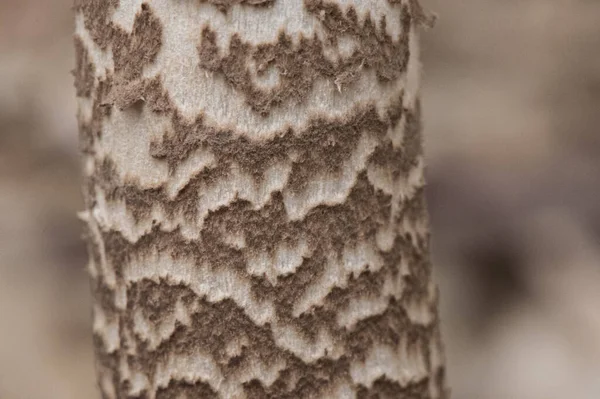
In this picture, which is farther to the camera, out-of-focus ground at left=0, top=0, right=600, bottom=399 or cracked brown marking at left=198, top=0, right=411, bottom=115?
out-of-focus ground at left=0, top=0, right=600, bottom=399

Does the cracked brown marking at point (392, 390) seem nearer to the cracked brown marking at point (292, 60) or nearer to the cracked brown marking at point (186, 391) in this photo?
the cracked brown marking at point (186, 391)

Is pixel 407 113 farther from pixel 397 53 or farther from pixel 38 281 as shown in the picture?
pixel 38 281

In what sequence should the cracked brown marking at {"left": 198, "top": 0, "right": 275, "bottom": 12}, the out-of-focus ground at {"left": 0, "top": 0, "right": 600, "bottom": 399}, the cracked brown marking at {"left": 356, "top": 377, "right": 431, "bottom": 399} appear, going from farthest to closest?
1. the out-of-focus ground at {"left": 0, "top": 0, "right": 600, "bottom": 399}
2. the cracked brown marking at {"left": 356, "top": 377, "right": 431, "bottom": 399}
3. the cracked brown marking at {"left": 198, "top": 0, "right": 275, "bottom": 12}

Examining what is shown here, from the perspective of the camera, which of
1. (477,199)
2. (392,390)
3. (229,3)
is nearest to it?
(229,3)

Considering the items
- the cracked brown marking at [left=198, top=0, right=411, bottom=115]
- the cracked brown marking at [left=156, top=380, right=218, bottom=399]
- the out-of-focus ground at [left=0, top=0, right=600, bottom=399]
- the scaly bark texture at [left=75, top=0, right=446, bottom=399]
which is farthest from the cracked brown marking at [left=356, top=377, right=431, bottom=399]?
the out-of-focus ground at [left=0, top=0, right=600, bottom=399]

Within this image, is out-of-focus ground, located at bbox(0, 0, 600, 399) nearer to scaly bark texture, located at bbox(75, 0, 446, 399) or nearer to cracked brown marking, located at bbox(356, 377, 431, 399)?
cracked brown marking, located at bbox(356, 377, 431, 399)

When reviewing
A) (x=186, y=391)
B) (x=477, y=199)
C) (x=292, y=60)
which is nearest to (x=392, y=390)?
(x=186, y=391)

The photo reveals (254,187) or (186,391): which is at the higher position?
(254,187)

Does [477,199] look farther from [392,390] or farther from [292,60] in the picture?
[292,60]
